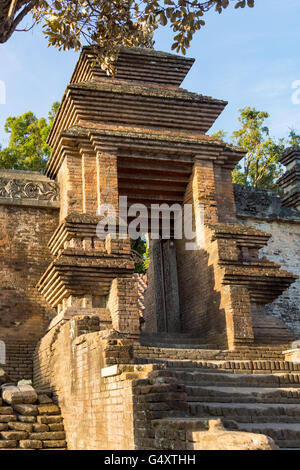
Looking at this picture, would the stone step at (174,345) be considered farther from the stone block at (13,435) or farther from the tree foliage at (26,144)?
the tree foliage at (26,144)

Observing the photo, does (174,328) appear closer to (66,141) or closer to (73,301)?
(73,301)

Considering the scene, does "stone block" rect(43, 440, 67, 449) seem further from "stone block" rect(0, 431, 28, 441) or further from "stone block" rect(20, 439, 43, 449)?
"stone block" rect(0, 431, 28, 441)

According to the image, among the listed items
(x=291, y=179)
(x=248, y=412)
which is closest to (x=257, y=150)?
(x=291, y=179)

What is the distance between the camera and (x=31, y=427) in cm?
788

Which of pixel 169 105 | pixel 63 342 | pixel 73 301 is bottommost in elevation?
pixel 63 342

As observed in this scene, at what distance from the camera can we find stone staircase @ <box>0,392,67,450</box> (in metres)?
7.64

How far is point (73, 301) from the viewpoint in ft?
33.3

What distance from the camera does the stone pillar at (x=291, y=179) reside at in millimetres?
15034

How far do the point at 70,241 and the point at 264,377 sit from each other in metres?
4.54

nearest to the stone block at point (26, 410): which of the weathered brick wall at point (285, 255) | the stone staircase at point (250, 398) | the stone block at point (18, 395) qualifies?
the stone block at point (18, 395)

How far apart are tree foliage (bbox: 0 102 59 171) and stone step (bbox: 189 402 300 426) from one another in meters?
16.0
